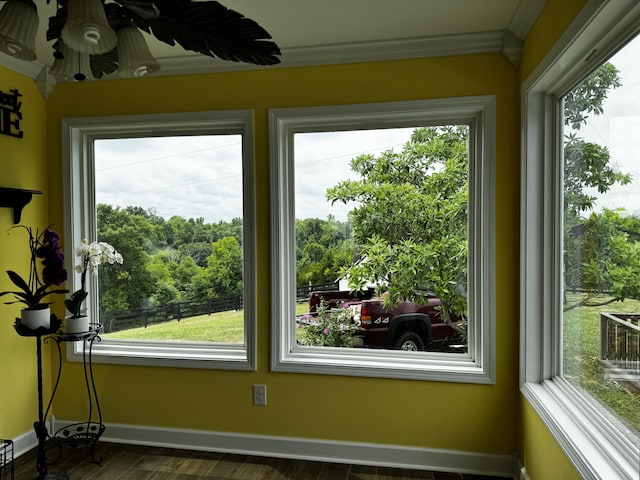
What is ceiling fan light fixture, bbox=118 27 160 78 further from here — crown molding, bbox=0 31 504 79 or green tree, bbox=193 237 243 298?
green tree, bbox=193 237 243 298

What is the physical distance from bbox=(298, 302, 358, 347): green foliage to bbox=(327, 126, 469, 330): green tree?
239 mm

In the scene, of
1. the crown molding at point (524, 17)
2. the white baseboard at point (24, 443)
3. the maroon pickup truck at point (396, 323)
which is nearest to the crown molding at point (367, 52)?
the crown molding at point (524, 17)

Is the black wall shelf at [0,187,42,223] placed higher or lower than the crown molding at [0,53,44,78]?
lower

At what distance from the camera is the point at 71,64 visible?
1257mm

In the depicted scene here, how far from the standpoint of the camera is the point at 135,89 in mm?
2846

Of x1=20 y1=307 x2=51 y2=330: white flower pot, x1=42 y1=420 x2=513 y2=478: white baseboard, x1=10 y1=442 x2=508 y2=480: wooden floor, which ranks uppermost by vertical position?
x1=20 y1=307 x2=51 y2=330: white flower pot

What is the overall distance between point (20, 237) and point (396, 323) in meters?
2.42

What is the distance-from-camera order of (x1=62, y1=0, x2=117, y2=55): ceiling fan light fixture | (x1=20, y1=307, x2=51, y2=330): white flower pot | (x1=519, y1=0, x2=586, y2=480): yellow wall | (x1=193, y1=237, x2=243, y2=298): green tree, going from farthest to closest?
1. (x1=193, y1=237, x2=243, y2=298): green tree
2. (x1=20, y1=307, x2=51, y2=330): white flower pot
3. (x1=519, y1=0, x2=586, y2=480): yellow wall
4. (x1=62, y1=0, x2=117, y2=55): ceiling fan light fixture

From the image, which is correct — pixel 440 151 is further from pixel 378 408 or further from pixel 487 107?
pixel 378 408

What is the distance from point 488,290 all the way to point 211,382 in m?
1.78

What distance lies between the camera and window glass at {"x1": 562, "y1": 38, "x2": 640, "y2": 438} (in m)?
1.42

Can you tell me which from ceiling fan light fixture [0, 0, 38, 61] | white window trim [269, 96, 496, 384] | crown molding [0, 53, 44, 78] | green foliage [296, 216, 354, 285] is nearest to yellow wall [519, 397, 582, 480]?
white window trim [269, 96, 496, 384]

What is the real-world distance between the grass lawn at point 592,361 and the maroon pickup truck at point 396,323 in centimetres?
75

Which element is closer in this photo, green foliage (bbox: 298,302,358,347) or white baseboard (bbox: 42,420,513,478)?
white baseboard (bbox: 42,420,513,478)
